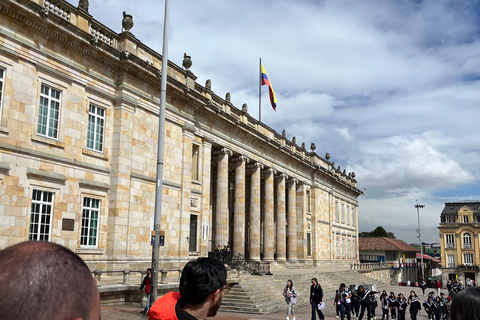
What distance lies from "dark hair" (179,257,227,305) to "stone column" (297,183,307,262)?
136 ft

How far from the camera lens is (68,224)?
18.1m

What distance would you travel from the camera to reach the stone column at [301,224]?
144 ft

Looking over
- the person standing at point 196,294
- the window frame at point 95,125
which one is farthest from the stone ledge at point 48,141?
the person standing at point 196,294

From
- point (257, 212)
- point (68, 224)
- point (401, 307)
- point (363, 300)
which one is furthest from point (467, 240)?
point (68, 224)

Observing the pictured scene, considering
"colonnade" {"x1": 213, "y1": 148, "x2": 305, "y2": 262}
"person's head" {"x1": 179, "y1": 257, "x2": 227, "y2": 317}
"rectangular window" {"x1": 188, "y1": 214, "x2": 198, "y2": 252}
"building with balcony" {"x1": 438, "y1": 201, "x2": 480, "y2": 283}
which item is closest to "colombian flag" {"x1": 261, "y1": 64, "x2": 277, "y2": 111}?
"colonnade" {"x1": 213, "y1": 148, "x2": 305, "y2": 262}

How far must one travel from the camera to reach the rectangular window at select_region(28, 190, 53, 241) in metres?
16.9

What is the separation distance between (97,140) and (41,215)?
4.46 m

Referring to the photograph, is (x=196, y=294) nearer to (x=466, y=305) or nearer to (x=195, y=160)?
(x=466, y=305)

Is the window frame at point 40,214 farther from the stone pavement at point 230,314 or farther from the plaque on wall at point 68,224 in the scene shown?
the stone pavement at point 230,314

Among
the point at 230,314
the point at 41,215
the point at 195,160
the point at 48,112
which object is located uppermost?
the point at 48,112

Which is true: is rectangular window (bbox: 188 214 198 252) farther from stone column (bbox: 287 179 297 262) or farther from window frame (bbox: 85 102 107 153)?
stone column (bbox: 287 179 297 262)

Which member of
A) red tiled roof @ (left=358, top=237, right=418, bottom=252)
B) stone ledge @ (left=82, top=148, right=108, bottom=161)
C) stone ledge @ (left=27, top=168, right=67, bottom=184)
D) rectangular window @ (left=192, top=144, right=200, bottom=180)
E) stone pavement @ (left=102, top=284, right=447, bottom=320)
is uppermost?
rectangular window @ (left=192, top=144, right=200, bottom=180)

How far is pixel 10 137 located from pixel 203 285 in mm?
15495

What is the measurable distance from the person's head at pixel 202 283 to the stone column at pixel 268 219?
34565 millimetres
